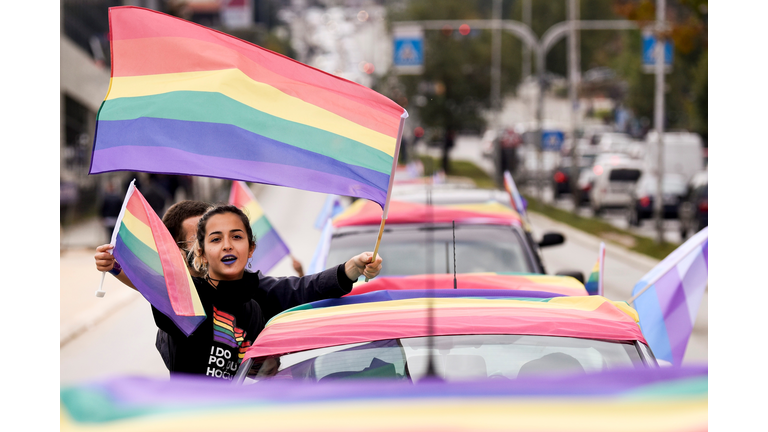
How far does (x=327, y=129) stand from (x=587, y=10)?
9224 cm

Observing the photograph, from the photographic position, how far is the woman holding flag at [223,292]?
337 centimetres

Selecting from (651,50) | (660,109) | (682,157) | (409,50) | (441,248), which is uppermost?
(409,50)

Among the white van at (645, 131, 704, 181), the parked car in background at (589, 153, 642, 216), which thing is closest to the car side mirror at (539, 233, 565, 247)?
the parked car in background at (589, 153, 642, 216)

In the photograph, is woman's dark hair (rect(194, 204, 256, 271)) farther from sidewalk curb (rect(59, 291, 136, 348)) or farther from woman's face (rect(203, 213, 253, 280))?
sidewalk curb (rect(59, 291, 136, 348))

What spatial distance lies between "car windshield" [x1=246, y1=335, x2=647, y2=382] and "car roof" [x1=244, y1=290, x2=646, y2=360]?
0.09ft

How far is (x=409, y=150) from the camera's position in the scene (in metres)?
46.7

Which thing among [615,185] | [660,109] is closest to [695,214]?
[660,109]

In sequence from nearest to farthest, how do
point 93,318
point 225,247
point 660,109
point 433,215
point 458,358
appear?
point 458,358
point 225,247
point 433,215
point 93,318
point 660,109

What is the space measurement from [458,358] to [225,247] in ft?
3.51

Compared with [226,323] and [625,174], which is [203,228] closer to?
[226,323]

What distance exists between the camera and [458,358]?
9.43 ft

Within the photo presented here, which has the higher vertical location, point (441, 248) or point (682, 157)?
point (682, 157)

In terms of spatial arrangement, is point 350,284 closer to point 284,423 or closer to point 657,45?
point 284,423

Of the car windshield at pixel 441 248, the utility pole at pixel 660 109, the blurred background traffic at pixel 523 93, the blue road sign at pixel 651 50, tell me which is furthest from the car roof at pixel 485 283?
the blue road sign at pixel 651 50
